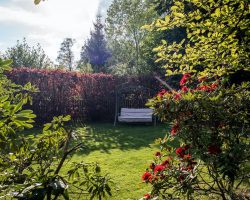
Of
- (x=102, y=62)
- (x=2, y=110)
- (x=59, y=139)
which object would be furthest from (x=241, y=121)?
(x=102, y=62)

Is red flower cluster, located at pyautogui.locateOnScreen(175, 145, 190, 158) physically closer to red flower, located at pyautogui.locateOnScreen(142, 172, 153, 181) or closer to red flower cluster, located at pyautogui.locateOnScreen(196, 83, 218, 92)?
red flower, located at pyautogui.locateOnScreen(142, 172, 153, 181)

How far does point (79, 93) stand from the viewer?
41.3 feet

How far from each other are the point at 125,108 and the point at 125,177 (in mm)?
7372

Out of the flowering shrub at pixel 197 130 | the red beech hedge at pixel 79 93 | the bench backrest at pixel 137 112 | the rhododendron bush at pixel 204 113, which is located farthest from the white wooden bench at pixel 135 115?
the flowering shrub at pixel 197 130

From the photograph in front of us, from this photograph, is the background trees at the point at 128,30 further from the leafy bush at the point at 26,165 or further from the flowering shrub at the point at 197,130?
the leafy bush at the point at 26,165

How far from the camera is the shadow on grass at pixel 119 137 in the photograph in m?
7.83

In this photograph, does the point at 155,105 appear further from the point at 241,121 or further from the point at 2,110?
the point at 2,110

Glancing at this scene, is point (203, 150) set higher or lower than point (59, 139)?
lower

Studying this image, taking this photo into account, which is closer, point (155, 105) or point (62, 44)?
point (155, 105)

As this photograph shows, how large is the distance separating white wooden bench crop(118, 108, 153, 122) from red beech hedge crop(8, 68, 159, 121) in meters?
1.12

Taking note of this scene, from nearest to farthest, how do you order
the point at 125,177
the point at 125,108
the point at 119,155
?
1. the point at 125,177
2. the point at 119,155
3. the point at 125,108

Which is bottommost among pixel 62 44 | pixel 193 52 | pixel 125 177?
pixel 125 177

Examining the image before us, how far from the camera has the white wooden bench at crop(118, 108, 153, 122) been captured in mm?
11617

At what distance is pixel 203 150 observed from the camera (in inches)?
119
